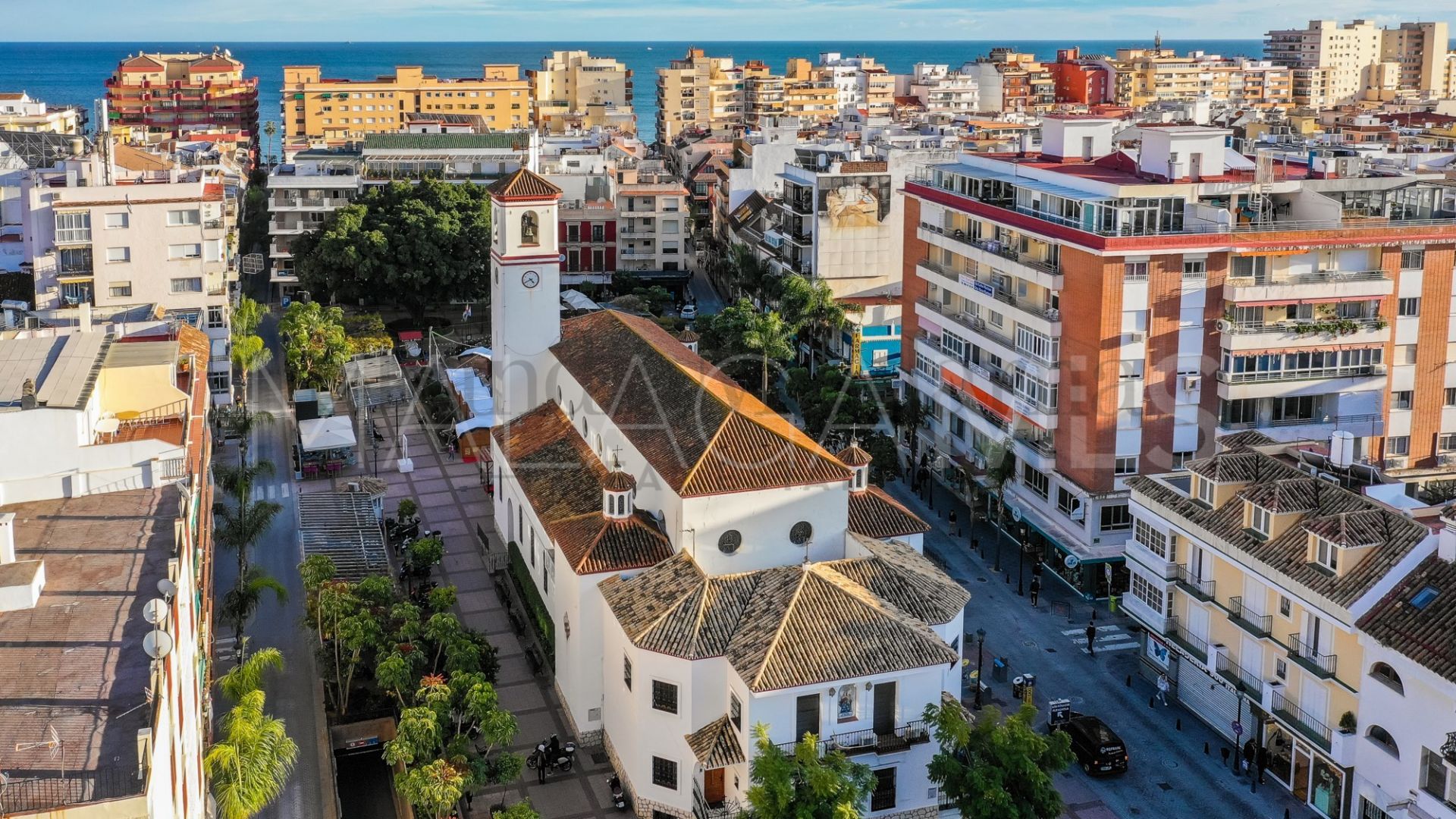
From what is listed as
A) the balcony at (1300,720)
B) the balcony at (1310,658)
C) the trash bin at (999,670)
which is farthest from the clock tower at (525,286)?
the balcony at (1310,658)

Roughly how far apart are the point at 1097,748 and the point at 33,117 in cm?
12056

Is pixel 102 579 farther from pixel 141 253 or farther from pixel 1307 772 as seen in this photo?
pixel 141 253

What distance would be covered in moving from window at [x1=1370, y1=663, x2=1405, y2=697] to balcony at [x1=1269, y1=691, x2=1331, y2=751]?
2.88m

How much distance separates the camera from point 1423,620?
1427 inches

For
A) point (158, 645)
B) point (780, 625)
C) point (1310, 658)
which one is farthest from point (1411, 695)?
point (158, 645)

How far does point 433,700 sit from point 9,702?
14.7 meters

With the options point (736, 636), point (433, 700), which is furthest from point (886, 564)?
point (433, 700)

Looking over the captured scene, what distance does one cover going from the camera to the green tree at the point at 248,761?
33562 mm

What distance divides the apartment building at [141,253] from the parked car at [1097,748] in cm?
4916

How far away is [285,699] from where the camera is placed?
152ft

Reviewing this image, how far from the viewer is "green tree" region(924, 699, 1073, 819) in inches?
1366

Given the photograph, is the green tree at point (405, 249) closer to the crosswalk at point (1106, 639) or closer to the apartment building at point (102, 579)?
the apartment building at point (102, 579)

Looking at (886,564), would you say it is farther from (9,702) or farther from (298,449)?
(298,449)

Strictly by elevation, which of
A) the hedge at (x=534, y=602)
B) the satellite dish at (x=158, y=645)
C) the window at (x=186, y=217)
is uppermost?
the window at (x=186, y=217)
